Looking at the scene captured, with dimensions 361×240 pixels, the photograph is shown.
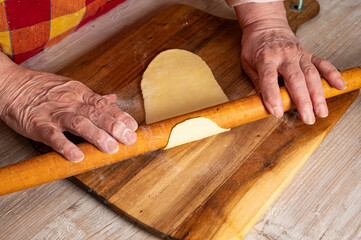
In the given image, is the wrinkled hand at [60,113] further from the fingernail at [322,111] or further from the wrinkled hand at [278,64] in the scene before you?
the fingernail at [322,111]

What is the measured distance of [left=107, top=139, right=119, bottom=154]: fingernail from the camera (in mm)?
1063

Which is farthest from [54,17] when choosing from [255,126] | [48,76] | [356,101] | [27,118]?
[356,101]

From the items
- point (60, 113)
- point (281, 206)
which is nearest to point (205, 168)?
point (281, 206)

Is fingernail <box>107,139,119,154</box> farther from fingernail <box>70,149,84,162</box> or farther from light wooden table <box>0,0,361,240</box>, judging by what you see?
light wooden table <box>0,0,361,240</box>

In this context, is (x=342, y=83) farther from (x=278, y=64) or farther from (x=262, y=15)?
(x=262, y=15)

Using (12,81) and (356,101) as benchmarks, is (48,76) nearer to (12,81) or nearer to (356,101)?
(12,81)

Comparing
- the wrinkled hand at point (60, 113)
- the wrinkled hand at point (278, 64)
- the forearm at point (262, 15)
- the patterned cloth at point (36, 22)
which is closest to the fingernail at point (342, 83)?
the wrinkled hand at point (278, 64)

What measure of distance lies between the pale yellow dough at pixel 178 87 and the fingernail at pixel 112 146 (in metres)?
0.20

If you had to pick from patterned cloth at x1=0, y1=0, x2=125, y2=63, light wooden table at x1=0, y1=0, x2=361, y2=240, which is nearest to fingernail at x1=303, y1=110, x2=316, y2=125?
light wooden table at x1=0, y1=0, x2=361, y2=240

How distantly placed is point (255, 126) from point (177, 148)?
272 mm

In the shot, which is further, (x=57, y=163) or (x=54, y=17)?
(x=54, y=17)

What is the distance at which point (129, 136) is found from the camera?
1.08 meters

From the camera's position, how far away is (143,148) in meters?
1.11

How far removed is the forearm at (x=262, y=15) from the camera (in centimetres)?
149
